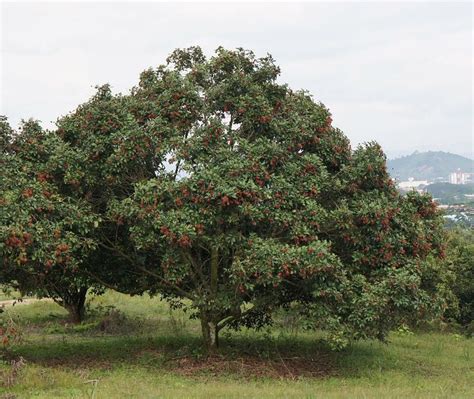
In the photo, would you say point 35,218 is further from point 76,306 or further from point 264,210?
point 76,306

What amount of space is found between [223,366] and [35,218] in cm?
541

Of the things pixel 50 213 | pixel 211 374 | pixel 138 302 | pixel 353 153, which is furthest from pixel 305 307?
pixel 138 302

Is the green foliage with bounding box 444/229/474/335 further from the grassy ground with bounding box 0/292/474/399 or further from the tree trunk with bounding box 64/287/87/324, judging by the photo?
the tree trunk with bounding box 64/287/87/324

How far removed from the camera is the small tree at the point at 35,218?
1229cm

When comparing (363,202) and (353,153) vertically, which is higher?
(353,153)

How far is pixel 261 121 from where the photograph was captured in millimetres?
13586

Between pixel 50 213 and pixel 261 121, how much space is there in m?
4.96

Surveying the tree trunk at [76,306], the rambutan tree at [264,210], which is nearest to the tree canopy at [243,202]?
the rambutan tree at [264,210]

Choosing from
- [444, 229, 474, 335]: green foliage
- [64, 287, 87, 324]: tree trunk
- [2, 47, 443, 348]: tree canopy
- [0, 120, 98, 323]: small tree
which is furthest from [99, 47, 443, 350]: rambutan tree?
[444, 229, 474, 335]: green foliage

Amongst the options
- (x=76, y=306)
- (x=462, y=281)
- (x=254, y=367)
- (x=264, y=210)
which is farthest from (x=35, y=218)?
(x=462, y=281)

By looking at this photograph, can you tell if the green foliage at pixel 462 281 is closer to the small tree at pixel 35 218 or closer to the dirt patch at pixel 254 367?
the dirt patch at pixel 254 367

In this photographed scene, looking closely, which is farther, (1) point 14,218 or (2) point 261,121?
(2) point 261,121

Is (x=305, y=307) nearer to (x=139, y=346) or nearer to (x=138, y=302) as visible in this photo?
(x=139, y=346)

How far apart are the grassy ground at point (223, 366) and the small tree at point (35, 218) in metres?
2.05
